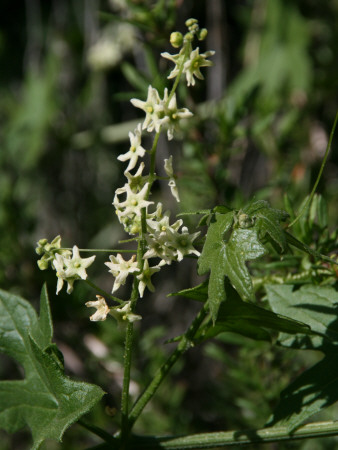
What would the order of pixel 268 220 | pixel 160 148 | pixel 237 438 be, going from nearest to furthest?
pixel 268 220
pixel 237 438
pixel 160 148

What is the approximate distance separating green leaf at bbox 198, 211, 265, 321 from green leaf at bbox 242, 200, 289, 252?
0.05 feet

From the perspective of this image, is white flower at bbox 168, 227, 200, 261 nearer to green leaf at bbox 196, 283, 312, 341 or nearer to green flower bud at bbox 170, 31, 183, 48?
green leaf at bbox 196, 283, 312, 341

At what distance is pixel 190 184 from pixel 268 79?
1.13 m

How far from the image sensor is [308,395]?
2.72 ft

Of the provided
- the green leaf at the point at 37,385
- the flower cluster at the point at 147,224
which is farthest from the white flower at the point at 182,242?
the green leaf at the point at 37,385

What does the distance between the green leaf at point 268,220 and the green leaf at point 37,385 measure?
0.30m

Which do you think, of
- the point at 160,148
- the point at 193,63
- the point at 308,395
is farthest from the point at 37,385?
the point at 160,148

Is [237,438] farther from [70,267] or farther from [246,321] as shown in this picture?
[70,267]

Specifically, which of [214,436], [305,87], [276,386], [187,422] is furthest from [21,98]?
[214,436]

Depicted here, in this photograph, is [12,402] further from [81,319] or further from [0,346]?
[81,319]

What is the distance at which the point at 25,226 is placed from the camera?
1.86 meters

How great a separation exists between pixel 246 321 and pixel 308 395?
0.14 m

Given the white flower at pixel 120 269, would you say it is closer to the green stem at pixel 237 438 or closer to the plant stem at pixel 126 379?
the plant stem at pixel 126 379

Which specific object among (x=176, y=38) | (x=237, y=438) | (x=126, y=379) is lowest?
(x=237, y=438)
